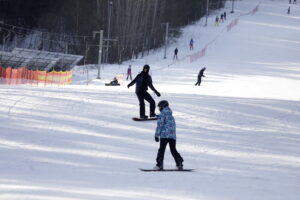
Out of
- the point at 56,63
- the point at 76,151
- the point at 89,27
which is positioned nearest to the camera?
the point at 76,151

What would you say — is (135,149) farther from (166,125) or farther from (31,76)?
(31,76)

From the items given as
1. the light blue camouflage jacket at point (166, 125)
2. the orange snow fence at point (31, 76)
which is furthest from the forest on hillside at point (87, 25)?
the light blue camouflage jacket at point (166, 125)

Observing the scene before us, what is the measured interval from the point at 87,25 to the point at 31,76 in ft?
83.0

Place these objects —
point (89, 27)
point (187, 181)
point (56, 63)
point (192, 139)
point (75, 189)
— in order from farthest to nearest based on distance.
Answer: point (89, 27) → point (56, 63) → point (192, 139) → point (187, 181) → point (75, 189)

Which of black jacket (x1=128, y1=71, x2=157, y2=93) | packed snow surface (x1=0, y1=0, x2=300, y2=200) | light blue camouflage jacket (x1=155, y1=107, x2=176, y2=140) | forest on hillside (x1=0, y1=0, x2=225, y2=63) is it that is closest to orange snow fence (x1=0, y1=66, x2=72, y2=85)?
packed snow surface (x1=0, y1=0, x2=300, y2=200)

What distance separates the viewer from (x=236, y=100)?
20.1 metres

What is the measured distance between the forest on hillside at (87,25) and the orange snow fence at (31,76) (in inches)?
709

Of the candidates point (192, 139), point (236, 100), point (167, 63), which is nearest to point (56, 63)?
point (167, 63)

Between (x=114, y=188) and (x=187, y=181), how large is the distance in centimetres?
134

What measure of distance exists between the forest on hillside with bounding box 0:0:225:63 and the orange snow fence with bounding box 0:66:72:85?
18010 millimetres

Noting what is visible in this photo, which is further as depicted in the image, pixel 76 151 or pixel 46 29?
pixel 46 29

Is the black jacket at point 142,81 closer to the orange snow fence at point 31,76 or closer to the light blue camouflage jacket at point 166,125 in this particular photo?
the light blue camouflage jacket at point 166,125

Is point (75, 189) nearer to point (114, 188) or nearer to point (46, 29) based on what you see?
point (114, 188)

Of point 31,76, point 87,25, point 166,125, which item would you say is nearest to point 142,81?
point 166,125
